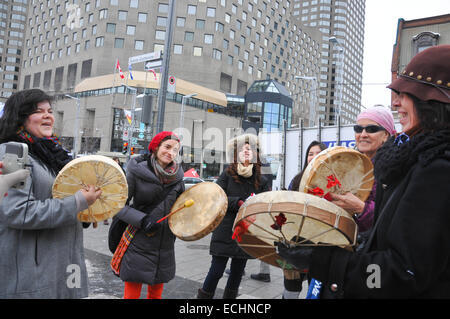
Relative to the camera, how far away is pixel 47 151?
2.13m

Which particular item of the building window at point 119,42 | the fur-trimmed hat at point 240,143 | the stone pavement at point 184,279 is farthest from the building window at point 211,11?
the fur-trimmed hat at point 240,143

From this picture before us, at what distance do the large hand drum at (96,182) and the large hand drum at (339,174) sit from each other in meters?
1.28

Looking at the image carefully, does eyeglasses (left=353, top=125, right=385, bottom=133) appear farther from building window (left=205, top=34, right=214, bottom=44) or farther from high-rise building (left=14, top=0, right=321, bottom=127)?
building window (left=205, top=34, right=214, bottom=44)

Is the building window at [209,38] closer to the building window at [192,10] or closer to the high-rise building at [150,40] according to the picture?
the high-rise building at [150,40]

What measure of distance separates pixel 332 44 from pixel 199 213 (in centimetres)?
13217

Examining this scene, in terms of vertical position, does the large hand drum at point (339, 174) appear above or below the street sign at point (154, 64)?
below

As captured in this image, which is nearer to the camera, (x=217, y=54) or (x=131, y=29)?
(x=131, y=29)

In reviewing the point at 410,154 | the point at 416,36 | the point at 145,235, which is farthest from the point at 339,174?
the point at 416,36

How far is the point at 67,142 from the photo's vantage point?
4666cm

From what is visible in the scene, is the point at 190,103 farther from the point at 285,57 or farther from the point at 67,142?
the point at 285,57

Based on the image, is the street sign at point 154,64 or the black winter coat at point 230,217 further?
the street sign at point 154,64

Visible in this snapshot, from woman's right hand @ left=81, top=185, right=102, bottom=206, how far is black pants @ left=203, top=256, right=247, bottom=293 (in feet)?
5.92

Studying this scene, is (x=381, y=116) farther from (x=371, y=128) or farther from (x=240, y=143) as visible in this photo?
(x=240, y=143)

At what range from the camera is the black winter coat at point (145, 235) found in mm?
2855
